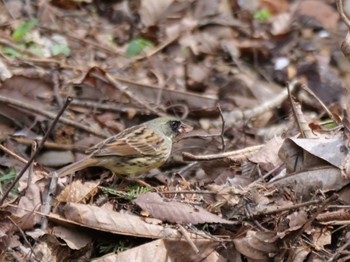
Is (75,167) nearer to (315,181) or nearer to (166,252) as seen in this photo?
(166,252)

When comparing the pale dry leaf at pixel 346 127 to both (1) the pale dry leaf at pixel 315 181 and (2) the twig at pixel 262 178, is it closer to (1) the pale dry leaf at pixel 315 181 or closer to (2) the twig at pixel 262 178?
(1) the pale dry leaf at pixel 315 181

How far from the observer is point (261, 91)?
9211 mm

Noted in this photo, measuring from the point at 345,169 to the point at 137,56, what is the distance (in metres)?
4.87

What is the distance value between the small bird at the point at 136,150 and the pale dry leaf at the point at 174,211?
0.91 metres

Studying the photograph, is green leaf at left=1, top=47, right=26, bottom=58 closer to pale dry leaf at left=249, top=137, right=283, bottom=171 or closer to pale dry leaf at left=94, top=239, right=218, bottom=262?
pale dry leaf at left=249, top=137, right=283, bottom=171

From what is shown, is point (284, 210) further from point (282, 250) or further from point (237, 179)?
point (237, 179)

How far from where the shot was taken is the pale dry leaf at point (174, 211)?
4.91 meters

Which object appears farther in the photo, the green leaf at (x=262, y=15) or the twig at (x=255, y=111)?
the green leaf at (x=262, y=15)

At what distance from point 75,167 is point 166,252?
1.37 meters

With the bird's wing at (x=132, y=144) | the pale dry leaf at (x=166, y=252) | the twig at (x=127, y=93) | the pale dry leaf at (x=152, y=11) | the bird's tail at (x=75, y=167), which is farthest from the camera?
the pale dry leaf at (x=152, y=11)

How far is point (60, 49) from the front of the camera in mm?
8781

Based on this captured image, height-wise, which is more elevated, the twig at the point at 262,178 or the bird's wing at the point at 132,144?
the twig at the point at 262,178

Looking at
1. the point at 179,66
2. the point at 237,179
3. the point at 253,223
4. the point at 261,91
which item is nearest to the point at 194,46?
the point at 179,66

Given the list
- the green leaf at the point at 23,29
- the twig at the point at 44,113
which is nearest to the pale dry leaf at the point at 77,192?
the twig at the point at 44,113
